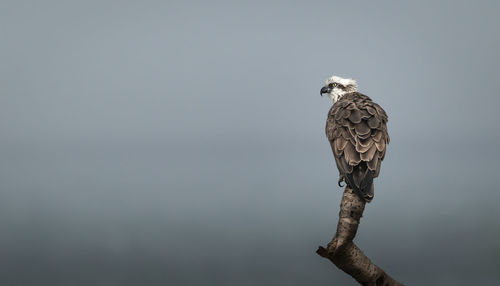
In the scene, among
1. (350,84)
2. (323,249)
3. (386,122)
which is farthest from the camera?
(350,84)

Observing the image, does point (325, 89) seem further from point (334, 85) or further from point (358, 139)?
point (358, 139)

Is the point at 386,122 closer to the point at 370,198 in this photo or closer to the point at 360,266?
the point at 370,198

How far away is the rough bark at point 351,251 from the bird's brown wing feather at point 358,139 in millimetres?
165

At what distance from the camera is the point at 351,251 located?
4.93m

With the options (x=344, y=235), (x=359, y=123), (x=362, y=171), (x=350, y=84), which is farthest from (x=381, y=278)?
(x=350, y=84)

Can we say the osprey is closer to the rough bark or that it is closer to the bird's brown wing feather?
the bird's brown wing feather

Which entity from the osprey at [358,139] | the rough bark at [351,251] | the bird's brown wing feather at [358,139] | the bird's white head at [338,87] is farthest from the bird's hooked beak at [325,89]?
the rough bark at [351,251]

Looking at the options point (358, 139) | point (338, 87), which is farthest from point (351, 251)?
point (338, 87)

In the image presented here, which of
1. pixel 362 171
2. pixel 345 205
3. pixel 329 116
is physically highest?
pixel 329 116

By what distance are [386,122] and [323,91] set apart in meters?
1.31

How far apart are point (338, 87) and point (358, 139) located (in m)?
1.69

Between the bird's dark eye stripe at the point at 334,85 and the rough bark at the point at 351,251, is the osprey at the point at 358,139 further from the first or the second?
the bird's dark eye stripe at the point at 334,85

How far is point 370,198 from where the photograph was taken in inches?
199

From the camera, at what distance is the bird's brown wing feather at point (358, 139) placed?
5.27 m
